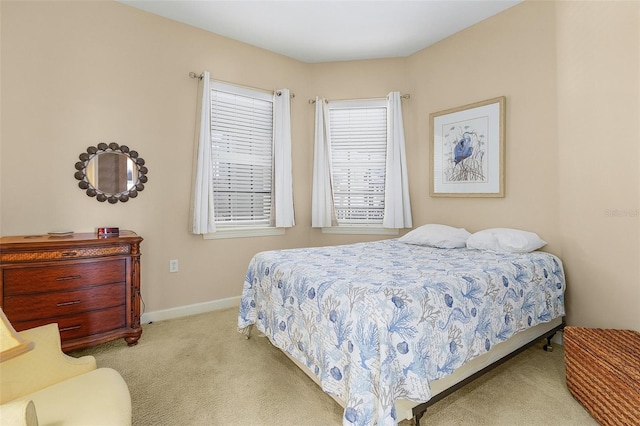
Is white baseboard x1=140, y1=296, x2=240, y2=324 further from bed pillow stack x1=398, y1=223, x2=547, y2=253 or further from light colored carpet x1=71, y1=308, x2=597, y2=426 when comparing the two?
bed pillow stack x1=398, y1=223, x2=547, y2=253

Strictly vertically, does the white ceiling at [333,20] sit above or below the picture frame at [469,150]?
above

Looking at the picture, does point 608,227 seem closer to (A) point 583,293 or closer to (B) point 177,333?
(A) point 583,293

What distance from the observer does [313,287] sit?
1.72m

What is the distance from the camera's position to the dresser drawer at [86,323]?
2.14m

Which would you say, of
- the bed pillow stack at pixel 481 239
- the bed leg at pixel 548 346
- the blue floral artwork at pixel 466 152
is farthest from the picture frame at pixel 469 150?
the bed leg at pixel 548 346

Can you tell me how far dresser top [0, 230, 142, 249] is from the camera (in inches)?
81.3

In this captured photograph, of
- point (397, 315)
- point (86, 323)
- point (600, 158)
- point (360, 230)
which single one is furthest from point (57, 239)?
point (600, 158)

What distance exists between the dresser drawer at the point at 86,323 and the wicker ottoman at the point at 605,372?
3.07 meters

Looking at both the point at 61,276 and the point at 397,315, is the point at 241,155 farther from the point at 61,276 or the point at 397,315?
the point at 397,315

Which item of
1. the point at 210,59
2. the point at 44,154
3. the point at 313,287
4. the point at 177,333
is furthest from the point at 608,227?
the point at 44,154

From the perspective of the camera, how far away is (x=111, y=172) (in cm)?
279

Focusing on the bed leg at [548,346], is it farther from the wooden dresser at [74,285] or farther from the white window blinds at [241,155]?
the wooden dresser at [74,285]

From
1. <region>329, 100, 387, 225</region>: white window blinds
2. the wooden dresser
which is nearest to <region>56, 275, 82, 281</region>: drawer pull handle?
the wooden dresser

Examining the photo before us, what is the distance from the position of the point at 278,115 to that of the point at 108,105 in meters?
1.66
